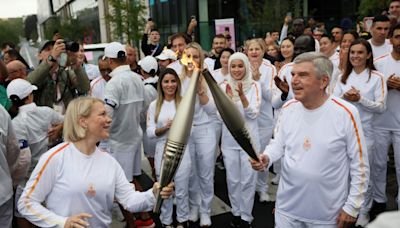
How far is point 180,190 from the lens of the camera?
4.38 metres

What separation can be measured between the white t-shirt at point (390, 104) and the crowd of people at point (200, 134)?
0.01 m

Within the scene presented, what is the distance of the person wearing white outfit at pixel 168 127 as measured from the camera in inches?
169

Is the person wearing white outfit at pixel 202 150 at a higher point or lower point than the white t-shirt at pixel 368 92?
lower

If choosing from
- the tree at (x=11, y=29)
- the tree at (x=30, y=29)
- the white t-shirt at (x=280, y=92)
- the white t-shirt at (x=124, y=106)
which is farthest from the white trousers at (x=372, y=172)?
the tree at (x=30, y=29)

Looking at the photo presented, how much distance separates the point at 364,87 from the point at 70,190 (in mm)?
3243

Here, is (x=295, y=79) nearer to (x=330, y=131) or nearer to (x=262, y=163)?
(x=330, y=131)

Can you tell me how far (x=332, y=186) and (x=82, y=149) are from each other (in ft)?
5.91

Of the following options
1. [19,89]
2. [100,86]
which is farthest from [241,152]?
[19,89]

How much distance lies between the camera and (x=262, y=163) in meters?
2.99

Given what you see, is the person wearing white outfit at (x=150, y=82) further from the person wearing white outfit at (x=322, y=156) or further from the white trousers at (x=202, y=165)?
the person wearing white outfit at (x=322, y=156)

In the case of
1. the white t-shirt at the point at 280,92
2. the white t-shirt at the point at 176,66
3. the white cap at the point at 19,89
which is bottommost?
the white t-shirt at the point at 280,92

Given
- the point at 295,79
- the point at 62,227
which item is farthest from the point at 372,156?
the point at 62,227

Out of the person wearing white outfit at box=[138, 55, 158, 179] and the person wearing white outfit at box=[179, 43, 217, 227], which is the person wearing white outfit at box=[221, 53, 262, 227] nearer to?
the person wearing white outfit at box=[179, 43, 217, 227]

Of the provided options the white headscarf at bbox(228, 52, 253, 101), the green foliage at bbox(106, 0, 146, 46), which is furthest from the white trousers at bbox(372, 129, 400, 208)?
the green foliage at bbox(106, 0, 146, 46)
